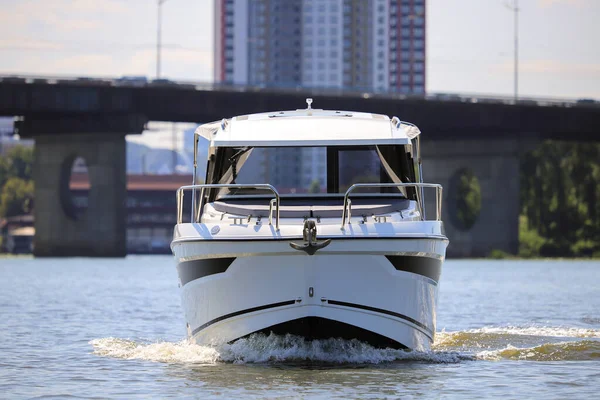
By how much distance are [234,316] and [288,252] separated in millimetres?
1261

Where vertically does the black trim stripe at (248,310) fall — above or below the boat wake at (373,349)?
above

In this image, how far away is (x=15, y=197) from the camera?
156 meters

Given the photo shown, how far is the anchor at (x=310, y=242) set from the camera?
16203 millimetres

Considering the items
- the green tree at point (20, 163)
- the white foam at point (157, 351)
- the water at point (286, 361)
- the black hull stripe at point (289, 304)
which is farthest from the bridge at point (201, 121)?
the green tree at point (20, 163)

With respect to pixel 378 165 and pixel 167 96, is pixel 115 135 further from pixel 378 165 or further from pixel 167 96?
pixel 378 165

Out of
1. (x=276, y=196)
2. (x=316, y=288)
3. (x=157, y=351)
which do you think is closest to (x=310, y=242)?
(x=316, y=288)

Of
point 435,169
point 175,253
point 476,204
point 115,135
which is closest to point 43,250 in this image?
point 115,135

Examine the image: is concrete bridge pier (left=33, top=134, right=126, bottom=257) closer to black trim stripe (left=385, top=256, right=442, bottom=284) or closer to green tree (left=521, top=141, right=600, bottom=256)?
green tree (left=521, top=141, right=600, bottom=256)

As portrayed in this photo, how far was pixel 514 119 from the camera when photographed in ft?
307

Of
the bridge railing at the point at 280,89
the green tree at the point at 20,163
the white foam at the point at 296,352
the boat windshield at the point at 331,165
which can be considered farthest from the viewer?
the green tree at the point at 20,163

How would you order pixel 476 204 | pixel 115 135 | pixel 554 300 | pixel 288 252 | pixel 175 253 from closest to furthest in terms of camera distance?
1. pixel 288 252
2. pixel 175 253
3. pixel 554 300
4. pixel 115 135
5. pixel 476 204

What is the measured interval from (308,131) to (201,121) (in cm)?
7110

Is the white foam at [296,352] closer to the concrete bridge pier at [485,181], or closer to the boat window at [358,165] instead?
the boat window at [358,165]

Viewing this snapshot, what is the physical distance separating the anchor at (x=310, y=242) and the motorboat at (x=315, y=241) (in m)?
0.01
